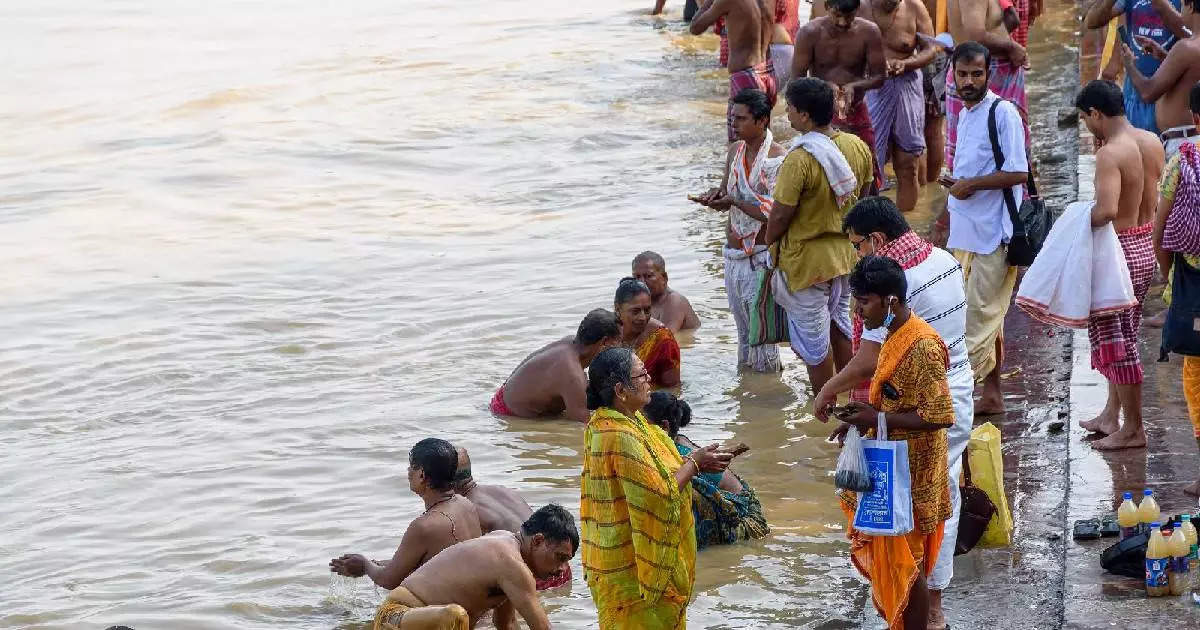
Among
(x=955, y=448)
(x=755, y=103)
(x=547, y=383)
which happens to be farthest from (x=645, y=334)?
(x=955, y=448)

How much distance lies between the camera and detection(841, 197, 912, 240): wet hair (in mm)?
5766

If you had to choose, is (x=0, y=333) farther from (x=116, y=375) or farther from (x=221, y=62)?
(x=221, y=62)

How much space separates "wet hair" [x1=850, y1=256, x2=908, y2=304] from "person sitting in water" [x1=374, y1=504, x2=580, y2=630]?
1.35 meters

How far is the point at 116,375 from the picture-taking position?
1061 centimetres

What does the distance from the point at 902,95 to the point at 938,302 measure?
549 centimetres

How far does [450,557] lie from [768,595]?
1.54 metres

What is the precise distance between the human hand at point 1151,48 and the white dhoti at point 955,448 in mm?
3697

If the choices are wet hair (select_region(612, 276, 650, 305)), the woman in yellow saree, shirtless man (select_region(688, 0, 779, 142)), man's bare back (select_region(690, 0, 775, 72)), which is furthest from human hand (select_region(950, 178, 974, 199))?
man's bare back (select_region(690, 0, 775, 72))

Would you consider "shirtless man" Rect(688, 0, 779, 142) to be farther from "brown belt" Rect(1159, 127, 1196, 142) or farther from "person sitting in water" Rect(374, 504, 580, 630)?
"person sitting in water" Rect(374, 504, 580, 630)

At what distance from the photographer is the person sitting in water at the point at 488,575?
5645mm

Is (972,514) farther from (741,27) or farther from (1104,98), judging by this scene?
(741,27)

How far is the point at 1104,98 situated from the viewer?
22.4 feet

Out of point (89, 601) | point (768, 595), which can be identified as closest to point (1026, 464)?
point (768, 595)

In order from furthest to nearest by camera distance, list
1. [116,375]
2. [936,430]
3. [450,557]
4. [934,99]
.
Result: 1. [934,99]
2. [116,375]
3. [450,557]
4. [936,430]
